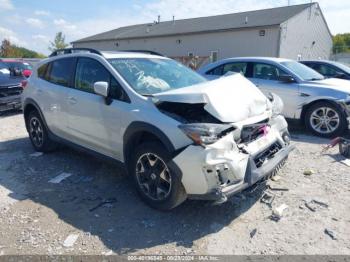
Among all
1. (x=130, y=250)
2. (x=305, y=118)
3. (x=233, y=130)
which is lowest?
(x=130, y=250)

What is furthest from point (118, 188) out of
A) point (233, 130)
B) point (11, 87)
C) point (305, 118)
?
point (11, 87)

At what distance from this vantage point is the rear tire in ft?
18.4

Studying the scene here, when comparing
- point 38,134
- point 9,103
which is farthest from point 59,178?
point 9,103

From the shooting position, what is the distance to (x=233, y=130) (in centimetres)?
339

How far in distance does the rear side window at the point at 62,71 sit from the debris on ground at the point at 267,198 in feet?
10.5

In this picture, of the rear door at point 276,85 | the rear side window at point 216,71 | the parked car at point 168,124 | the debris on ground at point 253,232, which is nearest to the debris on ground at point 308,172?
the parked car at point 168,124

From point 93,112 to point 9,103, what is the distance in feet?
20.6

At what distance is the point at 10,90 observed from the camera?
9.49 metres

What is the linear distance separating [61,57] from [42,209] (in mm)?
2564

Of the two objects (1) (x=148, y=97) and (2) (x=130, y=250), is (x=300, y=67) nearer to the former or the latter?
(1) (x=148, y=97)

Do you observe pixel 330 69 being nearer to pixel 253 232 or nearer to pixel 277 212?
pixel 277 212

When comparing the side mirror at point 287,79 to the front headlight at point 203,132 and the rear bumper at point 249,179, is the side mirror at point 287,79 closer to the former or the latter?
the rear bumper at point 249,179

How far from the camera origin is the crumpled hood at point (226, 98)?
3.39m

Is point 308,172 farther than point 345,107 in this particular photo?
No
